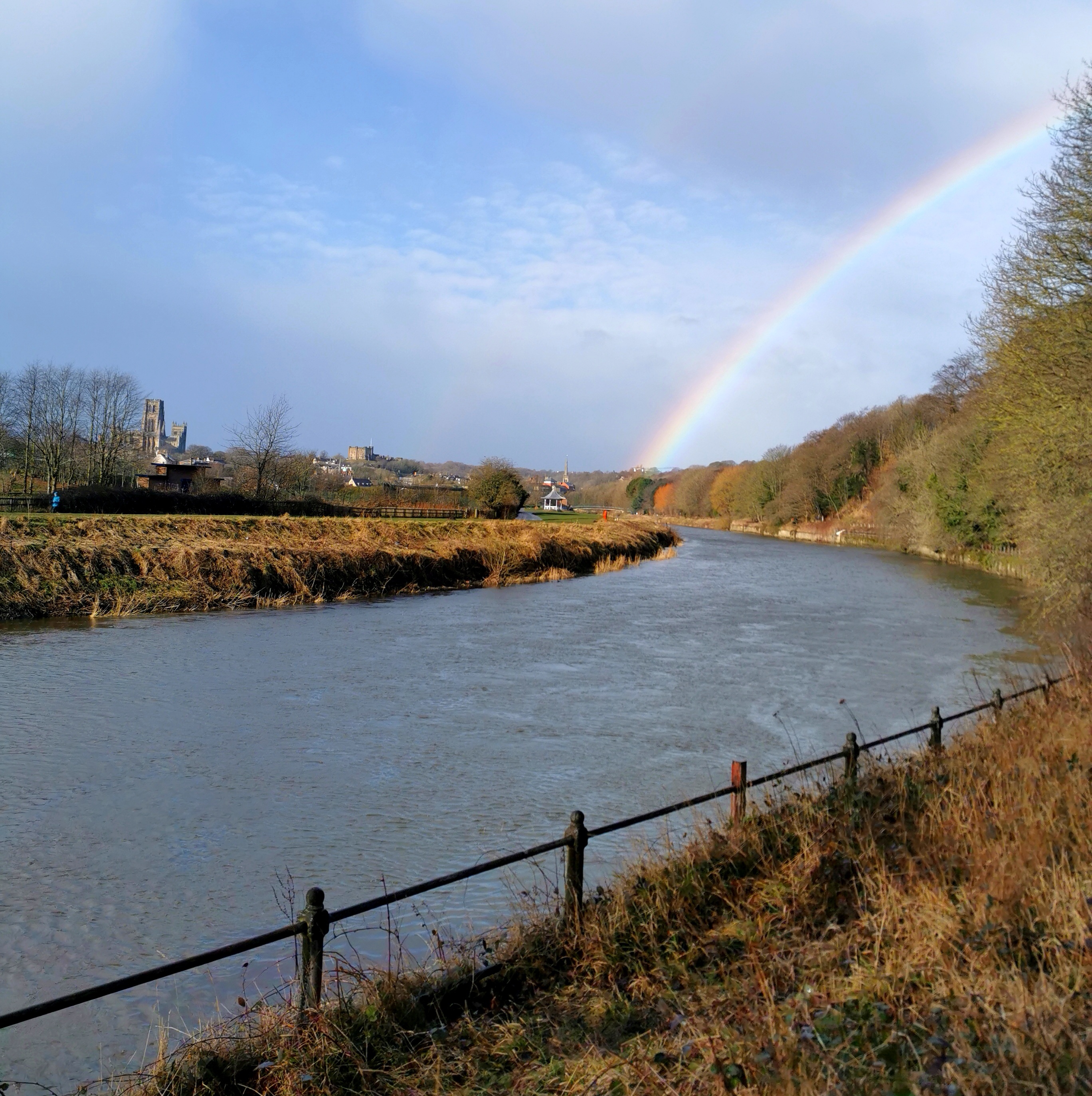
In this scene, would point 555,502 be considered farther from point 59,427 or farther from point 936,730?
point 936,730

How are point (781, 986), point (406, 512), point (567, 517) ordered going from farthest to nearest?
point (567, 517), point (406, 512), point (781, 986)

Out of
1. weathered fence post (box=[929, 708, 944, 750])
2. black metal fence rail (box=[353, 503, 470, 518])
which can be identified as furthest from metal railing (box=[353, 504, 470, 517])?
weathered fence post (box=[929, 708, 944, 750])

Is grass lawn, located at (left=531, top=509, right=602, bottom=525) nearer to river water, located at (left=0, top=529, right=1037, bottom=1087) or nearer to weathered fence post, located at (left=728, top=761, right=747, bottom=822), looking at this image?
river water, located at (left=0, top=529, right=1037, bottom=1087)

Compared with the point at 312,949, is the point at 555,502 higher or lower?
higher

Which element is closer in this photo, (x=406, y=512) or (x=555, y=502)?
(x=406, y=512)

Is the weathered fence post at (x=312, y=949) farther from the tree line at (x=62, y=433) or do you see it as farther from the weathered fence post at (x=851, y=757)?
the tree line at (x=62, y=433)

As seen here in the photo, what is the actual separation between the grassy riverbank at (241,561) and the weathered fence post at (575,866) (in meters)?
22.8

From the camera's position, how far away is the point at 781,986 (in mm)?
5309

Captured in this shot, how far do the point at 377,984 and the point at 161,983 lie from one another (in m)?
2.39

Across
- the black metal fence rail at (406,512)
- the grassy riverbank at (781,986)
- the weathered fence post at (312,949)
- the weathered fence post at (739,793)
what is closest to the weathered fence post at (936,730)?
the grassy riverbank at (781,986)

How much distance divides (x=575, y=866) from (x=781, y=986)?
151 cm

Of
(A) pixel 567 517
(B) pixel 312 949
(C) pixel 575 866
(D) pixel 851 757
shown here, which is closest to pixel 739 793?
(D) pixel 851 757

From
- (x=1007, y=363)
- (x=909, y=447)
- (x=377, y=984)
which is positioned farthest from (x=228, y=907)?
(x=909, y=447)

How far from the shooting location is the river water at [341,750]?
24.3ft
